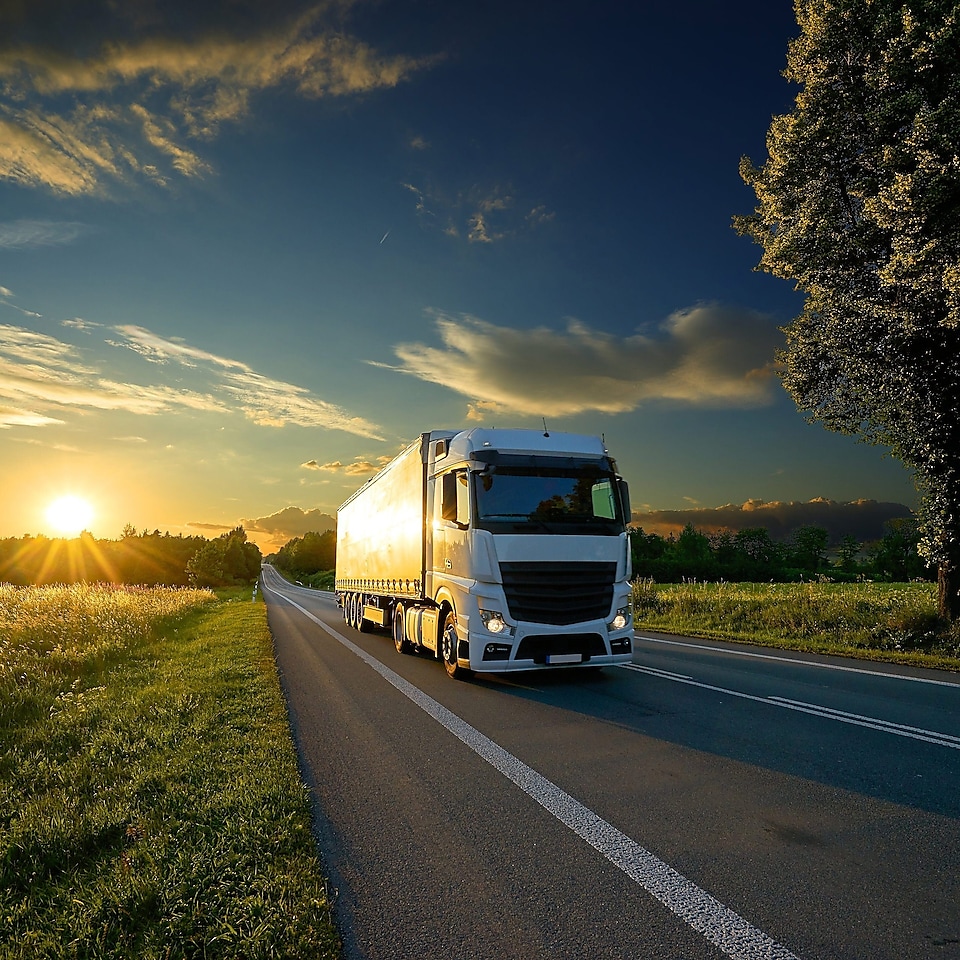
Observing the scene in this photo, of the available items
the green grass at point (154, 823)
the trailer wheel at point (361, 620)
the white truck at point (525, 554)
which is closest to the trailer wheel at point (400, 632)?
the white truck at point (525, 554)

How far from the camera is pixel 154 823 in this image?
14.7 feet

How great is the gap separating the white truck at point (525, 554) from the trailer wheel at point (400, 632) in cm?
187

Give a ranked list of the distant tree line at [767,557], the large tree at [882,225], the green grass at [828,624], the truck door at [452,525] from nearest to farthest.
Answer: the truck door at [452,525]
the large tree at [882,225]
the green grass at [828,624]
the distant tree line at [767,557]

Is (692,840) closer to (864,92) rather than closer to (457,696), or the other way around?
(457,696)

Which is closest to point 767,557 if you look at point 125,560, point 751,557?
point 751,557

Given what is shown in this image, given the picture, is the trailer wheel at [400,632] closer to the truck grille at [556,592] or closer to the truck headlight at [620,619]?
the truck grille at [556,592]

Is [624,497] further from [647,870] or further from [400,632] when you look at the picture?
[647,870]

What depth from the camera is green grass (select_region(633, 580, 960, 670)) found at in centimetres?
1310

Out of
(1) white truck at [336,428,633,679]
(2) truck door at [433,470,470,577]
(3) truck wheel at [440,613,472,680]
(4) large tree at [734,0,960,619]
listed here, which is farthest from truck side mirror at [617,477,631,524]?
(4) large tree at [734,0,960,619]

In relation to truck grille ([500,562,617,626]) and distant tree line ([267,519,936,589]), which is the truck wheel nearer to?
truck grille ([500,562,617,626])

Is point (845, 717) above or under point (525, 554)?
under

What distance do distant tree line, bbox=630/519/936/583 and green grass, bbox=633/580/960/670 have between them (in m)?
46.2

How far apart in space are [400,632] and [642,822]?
965 cm

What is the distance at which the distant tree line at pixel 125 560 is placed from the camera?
275 feet
